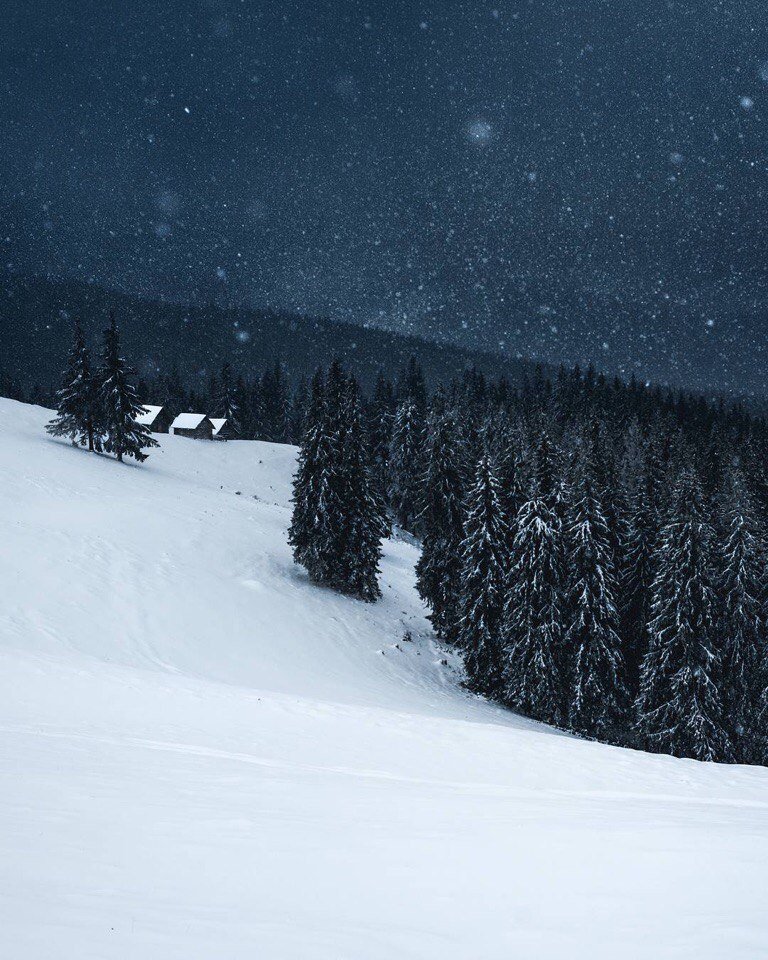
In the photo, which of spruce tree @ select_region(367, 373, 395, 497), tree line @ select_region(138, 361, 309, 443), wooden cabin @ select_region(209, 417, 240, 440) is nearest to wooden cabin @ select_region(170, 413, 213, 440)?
wooden cabin @ select_region(209, 417, 240, 440)

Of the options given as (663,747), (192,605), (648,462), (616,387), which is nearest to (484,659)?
(663,747)

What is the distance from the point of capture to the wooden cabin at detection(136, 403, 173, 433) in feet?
291

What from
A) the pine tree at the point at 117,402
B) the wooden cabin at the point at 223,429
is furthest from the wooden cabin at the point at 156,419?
the pine tree at the point at 117,402

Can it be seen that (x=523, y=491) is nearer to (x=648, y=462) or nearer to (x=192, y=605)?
(x=192, y=605)

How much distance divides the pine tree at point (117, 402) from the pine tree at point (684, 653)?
40027mm

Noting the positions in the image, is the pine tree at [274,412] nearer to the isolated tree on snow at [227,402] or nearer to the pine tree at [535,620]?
the isolated tree on snow at [227,402]

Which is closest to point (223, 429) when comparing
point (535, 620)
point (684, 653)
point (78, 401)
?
point (78, 401)

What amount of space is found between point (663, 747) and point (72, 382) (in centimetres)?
4683

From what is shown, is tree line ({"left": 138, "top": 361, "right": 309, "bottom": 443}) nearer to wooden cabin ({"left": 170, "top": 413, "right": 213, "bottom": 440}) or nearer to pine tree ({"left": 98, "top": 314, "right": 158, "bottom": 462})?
wooden cabin ({"left": 170, "top": 413, "right": 213, "bottom": 440})

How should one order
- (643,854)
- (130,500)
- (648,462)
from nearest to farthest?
(643,854) < (130,500) < (648,462)

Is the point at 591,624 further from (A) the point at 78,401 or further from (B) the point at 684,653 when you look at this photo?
(A) the point at 78,401

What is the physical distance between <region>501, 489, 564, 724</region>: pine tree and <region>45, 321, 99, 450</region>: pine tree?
36679mm

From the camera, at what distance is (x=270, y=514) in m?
44.4

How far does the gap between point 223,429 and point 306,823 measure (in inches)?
3638
